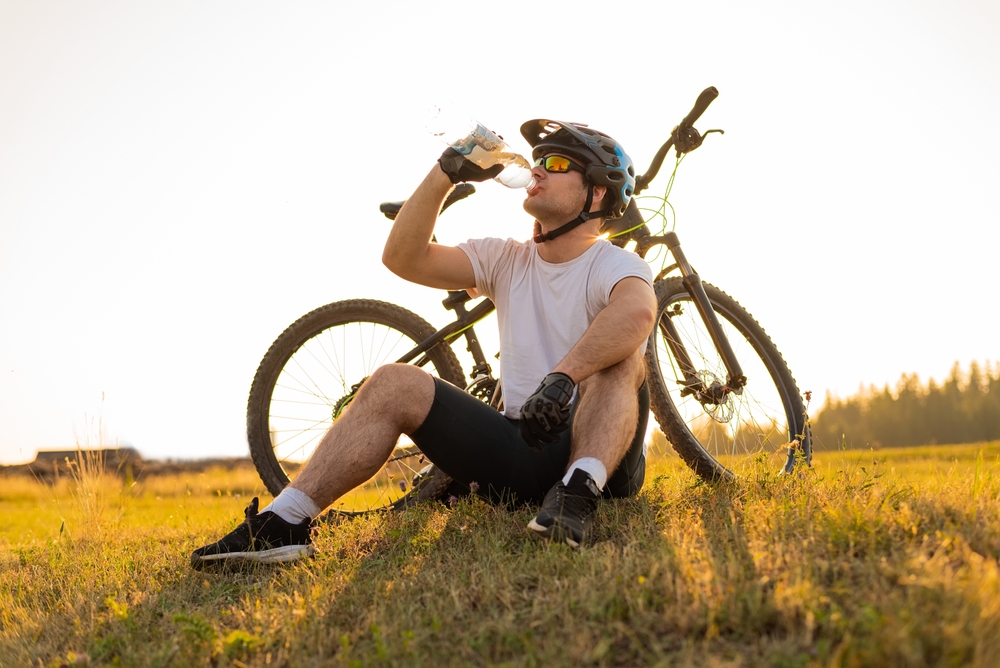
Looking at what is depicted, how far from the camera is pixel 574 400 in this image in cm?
329

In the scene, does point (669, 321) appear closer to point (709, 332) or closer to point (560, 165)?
point (709, 332)

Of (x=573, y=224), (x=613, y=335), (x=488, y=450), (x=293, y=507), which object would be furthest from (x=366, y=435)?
(x=573, y=224)

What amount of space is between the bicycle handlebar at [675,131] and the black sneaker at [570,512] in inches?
80.2

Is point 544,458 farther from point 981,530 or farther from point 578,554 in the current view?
point 981,530

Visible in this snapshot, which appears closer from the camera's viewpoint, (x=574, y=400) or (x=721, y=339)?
(x=574, y=400)

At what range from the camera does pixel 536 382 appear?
10.7 ft

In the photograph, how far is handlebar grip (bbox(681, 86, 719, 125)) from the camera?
4129 millimetres

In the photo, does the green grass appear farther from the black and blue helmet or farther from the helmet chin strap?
the black and blue helmet

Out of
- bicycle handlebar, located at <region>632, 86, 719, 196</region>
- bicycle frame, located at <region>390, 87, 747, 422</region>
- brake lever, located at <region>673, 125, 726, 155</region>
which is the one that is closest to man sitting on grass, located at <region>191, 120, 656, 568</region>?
bicycle frame, located at <region>390, 87, 747, 422</region>

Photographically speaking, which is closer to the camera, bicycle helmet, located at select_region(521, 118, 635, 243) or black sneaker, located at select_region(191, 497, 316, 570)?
black sneaker, located at select_region(191, 497, 316, 570)

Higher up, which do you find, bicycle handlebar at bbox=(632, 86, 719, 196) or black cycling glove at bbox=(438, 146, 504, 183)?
bicycle handlebar at bbox=(632, 86, 719, 196)

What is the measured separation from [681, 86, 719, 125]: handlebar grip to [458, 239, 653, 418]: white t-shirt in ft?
4.32

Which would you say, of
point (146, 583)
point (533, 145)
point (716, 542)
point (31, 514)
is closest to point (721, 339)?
point (533, 145)

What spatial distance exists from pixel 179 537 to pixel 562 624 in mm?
3036
